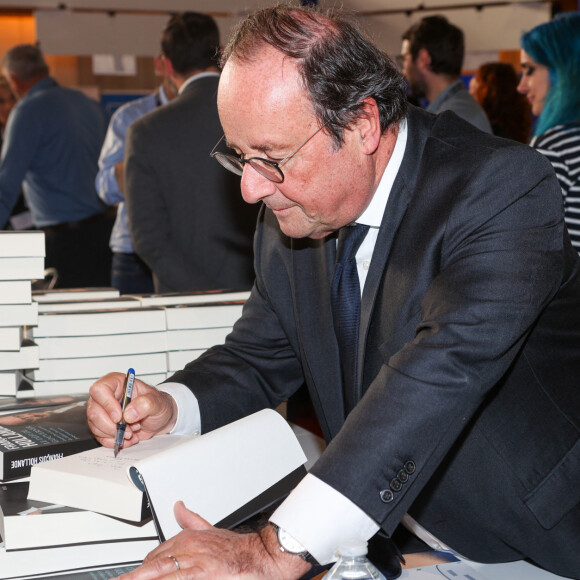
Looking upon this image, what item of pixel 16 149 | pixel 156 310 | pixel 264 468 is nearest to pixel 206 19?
pixel 16 149

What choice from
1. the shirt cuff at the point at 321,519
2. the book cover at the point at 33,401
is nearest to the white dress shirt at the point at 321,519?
the shirt cuff at the point at 321,519

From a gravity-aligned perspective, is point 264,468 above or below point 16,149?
below

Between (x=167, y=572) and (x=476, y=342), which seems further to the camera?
(x=476, y=342)

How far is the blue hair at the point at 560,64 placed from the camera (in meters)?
2.66

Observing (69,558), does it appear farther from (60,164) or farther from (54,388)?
(60,164)

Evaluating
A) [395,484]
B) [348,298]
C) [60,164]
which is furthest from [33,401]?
[60,164]

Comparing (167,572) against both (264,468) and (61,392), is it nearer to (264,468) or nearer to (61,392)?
(264,468)

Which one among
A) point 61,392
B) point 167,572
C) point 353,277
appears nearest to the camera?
point 167,572

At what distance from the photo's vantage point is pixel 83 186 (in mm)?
4402

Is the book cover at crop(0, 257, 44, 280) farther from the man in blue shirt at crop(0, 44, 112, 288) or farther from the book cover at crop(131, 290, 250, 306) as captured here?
the man in blue shirt at crop(0, 44, 112, 288)

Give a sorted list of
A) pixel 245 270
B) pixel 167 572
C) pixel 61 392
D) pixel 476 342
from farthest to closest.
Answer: pixel 245 270 → pixel 61 392 → pixel 476 342 → pixel 167 572

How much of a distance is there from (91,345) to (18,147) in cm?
249

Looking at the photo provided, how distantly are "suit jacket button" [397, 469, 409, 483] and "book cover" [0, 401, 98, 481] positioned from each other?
600mm

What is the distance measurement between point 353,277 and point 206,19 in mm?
2176
